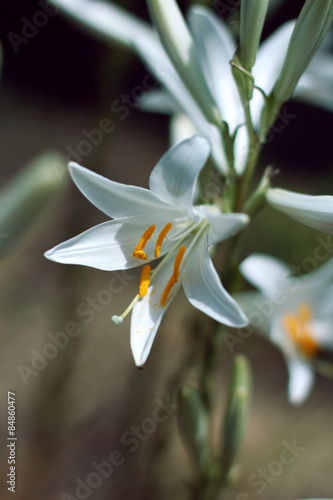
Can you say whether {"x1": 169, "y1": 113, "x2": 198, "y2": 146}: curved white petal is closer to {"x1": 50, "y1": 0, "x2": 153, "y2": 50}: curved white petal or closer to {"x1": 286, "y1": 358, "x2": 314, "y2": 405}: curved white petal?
{"x1": 50, "y1": 0, "x2": 153, "y2": 50}: curved white petal

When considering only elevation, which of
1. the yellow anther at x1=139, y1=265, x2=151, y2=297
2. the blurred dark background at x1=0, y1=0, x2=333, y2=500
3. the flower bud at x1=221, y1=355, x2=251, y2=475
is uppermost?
the yellow anther at x1=139, y1=265, x2=151, y2=297

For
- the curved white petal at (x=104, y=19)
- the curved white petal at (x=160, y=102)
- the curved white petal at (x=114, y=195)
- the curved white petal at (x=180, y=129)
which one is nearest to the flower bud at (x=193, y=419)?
the curved white petal at (x=114, y=195)

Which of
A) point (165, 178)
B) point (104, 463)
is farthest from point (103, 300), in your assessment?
point (165, 178)

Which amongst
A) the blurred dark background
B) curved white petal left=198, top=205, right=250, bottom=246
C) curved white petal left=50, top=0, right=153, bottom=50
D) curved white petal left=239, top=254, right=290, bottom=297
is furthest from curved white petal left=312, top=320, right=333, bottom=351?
curved white petal left=50, top=0, right=153, bottom=50

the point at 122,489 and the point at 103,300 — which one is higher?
the point at 122,489

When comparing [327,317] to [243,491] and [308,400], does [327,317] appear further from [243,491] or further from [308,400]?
[308,400]

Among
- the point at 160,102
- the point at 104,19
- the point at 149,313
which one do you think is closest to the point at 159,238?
the point at 149,313

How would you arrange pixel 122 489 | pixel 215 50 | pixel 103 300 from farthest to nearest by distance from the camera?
pixel 103 300 < pixel 122 489 < pixel 215 50
